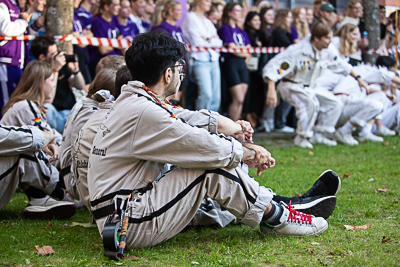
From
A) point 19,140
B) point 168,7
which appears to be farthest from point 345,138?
point 19,140

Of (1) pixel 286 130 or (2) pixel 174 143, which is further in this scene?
(1) pixel 286 130

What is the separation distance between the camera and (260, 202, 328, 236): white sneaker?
4156mm

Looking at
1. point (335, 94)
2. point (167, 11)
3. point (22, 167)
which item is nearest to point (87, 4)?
point (167, 11)

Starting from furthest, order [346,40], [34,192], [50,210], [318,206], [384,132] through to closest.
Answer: [384,132]
[346,40]
[34,192]
[50,210]
[318,206]

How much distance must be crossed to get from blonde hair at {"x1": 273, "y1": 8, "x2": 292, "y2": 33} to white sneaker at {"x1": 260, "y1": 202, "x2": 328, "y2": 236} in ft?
26.8

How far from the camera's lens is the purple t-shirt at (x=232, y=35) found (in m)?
11.0

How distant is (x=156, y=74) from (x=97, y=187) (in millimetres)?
841

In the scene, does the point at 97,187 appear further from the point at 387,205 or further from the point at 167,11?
the point at 167,11

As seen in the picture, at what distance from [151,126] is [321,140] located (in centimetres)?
706

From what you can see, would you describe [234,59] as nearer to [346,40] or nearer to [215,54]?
[215,54]

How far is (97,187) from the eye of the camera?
3881 millimetres

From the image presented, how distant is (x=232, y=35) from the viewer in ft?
36.3

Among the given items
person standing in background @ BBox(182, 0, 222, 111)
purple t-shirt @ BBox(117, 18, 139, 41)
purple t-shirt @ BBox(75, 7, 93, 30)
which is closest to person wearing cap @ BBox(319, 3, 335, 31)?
person standing in background @ BBox(182, 0, 222, 111)

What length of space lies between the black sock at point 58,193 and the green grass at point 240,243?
228mm
